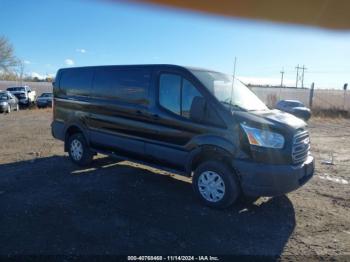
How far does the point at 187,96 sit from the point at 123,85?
154cm

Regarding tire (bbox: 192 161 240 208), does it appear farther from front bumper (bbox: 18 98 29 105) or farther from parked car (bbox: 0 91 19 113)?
front bumper (bbox: 18 98 29 105)

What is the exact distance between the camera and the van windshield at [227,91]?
5.29 m

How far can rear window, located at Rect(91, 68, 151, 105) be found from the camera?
19.7 feet

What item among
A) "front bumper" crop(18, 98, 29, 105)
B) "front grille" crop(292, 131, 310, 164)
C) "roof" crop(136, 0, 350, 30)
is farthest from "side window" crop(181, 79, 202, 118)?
"front bumper" crop(18, 98, 29, 105)

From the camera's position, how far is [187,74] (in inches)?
213

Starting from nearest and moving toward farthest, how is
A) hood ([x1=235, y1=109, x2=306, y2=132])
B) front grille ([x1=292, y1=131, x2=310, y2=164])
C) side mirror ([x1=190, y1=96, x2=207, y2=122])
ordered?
hood ([x1=235, y1=109, x2=306, y2=132])
front grille ([x1=292, y1=131, x2=310, y2=164])
side mirror ([x1=190, y1=96, x2=207, y2=122])

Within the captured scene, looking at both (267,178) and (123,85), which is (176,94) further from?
(267,178)

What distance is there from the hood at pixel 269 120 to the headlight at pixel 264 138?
0.09 m

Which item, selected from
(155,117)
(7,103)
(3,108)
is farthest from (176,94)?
(7,103)

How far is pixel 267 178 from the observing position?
465 cm

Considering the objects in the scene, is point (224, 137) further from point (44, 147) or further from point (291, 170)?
point (44, 147)

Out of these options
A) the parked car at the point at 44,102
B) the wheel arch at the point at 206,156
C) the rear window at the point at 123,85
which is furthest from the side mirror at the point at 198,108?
the parked car at the point at 44,102

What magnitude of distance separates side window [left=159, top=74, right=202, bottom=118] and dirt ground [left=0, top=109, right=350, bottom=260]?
4.71 ft

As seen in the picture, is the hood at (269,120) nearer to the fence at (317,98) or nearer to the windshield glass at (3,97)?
the windshield glass at (3,97)
